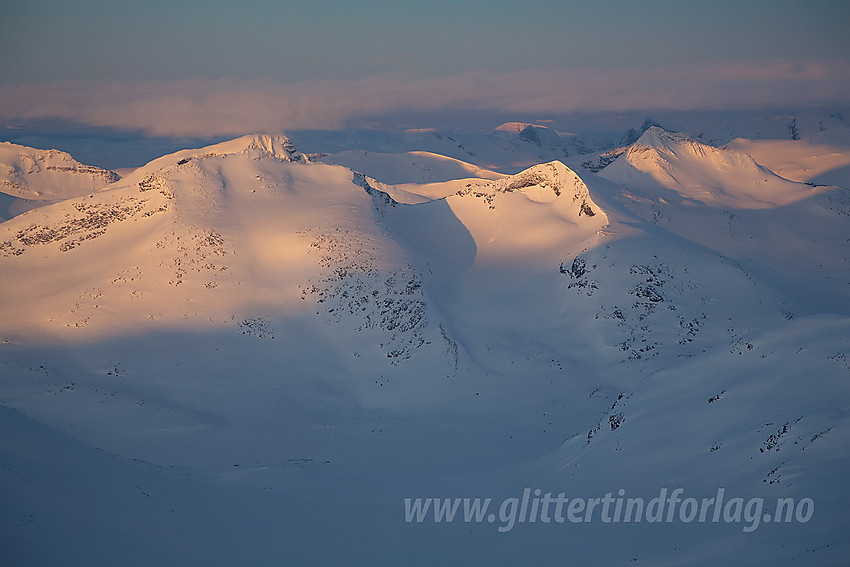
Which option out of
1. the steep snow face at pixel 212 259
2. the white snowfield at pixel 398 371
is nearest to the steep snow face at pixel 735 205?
the white snowfield at pixel 398 371

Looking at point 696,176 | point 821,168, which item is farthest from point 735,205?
point 821,168

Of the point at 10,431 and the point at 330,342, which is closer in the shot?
the point at 10,431

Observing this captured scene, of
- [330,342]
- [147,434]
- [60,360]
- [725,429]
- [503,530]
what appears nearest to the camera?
[503,530]

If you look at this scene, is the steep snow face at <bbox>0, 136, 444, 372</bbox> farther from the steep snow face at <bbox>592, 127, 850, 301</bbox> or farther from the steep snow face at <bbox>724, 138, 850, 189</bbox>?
the steep snow face at <bbox>724, 138, 850, 189</bbox>

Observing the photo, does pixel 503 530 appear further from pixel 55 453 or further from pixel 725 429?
pixel 55 453

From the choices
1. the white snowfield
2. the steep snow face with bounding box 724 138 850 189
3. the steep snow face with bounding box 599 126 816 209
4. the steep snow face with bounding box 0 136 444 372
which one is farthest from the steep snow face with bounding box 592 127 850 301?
the steep snow face with bounding box 0 136 444 372

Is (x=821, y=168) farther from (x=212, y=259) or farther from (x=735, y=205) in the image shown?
(x=212, y=259)

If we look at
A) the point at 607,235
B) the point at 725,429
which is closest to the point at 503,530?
the point at 725,429
